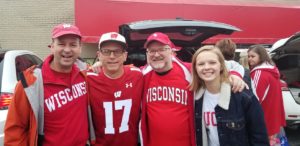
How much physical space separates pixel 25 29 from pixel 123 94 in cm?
1074

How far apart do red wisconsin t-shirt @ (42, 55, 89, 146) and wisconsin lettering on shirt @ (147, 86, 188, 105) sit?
1.99ft

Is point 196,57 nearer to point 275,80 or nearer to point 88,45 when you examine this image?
point 275,80

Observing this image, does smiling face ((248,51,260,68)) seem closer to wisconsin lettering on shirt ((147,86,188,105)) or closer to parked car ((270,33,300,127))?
parked car ((270,33,300,127))

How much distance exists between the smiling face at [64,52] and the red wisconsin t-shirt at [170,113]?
0.71 metres

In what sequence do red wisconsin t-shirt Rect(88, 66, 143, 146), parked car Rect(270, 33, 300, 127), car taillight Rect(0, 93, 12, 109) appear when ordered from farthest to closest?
parked car Rect(270, 33, 300, 127)
car taillight Rect(0, 93, 12, 109)
red wisconsin t-shirt Rect(88, 66, 143, 146)

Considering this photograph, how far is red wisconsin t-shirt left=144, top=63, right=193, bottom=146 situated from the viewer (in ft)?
9.39

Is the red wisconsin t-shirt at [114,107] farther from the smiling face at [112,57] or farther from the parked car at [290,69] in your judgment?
the parked car at [290,69]

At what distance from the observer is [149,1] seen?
1202 cm

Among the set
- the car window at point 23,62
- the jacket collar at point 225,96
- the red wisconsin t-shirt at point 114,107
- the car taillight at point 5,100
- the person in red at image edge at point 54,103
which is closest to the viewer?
the person in red at image edge at point 54,103

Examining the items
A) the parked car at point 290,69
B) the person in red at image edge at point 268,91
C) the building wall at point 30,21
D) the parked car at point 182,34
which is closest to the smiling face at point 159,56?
the parked car at point 182,34

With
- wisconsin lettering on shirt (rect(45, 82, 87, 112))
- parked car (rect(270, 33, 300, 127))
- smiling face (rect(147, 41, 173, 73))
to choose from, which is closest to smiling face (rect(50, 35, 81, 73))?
wisconsin lettering on shirt (rect(45, 82, 87, 112))

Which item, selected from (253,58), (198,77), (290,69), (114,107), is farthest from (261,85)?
(290,69)

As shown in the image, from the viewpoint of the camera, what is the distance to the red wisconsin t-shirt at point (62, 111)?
2635mm

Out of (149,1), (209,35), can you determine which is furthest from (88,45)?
(209,35)
